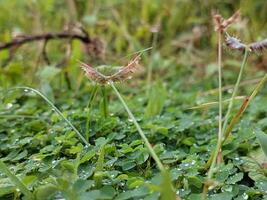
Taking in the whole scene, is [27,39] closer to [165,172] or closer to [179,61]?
[179,61]

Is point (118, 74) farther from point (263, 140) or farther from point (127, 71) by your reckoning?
point (263, 140)

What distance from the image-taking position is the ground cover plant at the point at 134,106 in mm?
1235

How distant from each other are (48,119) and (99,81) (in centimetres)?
40

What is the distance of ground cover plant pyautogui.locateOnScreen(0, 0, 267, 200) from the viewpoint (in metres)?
1.24

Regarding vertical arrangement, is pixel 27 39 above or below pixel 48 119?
above

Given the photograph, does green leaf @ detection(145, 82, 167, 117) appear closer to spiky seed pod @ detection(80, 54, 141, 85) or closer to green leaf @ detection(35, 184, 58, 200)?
spiky seed pod @ detection(80, 54, 141, 85)

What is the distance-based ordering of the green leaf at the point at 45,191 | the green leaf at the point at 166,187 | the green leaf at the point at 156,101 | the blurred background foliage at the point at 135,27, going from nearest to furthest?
1. the green leaf at the point at 166,187
2. the green leaf at the point at 45,191
3. the green leaf at the point at 156,101
4. the blurred background foliage at the point at 135,27

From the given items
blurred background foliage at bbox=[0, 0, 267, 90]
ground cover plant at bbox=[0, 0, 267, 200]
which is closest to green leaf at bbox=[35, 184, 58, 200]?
ground cover plant at bbox=[0, 0, 267, 200]

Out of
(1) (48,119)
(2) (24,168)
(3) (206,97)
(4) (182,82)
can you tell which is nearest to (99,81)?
(2) (24,168)

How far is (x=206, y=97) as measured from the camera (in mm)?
2121

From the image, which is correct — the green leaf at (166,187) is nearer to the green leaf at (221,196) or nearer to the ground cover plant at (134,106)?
the ground cover plant at (134,106)

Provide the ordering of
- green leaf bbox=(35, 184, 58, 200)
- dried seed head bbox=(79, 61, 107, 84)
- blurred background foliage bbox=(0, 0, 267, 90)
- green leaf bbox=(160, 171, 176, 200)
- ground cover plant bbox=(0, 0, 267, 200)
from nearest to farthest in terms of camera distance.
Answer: green leaf bbox=(160, 171, 176, 200)
green leaf bbox=(35, 184, 58, 200)
ground cover plant bbox=(0, 0, 267, 200)
dried seed head bbox=(79, 61, 107, 84)
blurred background foliage bbox=(0, 0, 267, 90)

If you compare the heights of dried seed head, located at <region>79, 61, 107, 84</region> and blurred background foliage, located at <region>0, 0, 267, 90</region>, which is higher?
dried seed head, located at <region>79, 61, 107, 84</region>

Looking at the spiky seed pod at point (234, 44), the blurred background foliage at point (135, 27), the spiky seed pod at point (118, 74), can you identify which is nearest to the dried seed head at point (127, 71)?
the spiky seed pod at point (118, 74)
